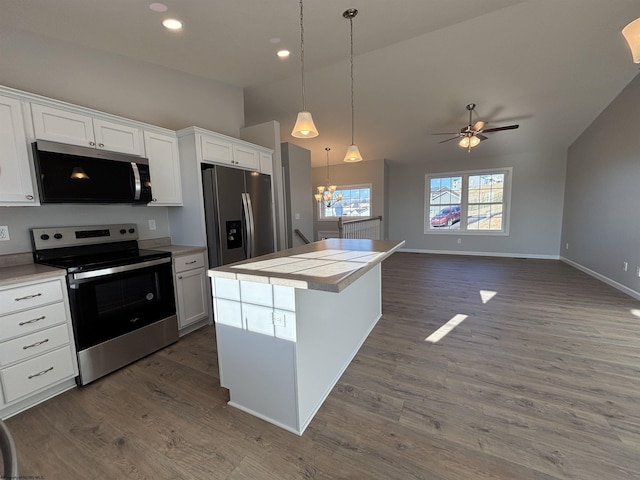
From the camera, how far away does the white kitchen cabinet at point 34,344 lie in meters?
1.69

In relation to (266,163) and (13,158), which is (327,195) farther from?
(13,158)

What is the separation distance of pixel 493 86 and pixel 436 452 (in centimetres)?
489

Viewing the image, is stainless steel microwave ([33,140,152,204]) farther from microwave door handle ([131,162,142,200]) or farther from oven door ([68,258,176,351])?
oven door ([68,258,176,351])

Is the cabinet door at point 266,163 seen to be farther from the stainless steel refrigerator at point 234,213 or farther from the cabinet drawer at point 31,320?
the cabinet drawer at point 31,320

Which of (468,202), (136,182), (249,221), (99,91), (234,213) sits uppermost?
(99,91)

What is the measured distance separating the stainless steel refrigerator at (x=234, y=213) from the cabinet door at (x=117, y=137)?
25.4 inches

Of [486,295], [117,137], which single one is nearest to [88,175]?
[117,137]

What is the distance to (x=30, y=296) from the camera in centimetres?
177

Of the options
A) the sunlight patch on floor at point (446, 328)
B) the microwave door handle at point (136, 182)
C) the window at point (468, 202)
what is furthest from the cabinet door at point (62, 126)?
→ the window at point (468, 202)

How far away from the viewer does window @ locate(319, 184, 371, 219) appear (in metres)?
7.66

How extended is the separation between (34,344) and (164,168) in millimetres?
1823

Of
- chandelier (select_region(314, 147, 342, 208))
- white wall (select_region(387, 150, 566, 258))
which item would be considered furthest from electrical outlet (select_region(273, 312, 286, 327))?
white wall (select_region(387, 150, 566, 258))

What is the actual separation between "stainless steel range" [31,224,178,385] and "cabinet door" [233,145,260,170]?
1.46 meters

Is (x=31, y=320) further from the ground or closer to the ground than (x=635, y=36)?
closer to the ground
